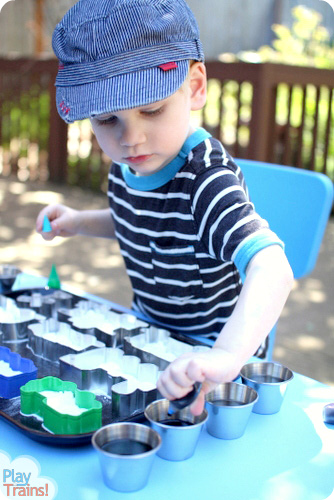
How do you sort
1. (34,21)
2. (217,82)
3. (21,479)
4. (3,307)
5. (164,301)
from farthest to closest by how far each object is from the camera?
(34,21)
(217,82)
(164,301)
(3,307)
(21,479)

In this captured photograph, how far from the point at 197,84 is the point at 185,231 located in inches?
11.2

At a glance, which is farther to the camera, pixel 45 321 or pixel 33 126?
pixel 33 126

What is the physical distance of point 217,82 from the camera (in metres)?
5.22

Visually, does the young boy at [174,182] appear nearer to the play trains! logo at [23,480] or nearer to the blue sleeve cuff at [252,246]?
the blue sleeve cuff at [252,246]

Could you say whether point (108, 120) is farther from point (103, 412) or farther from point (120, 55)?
point (103, 412)

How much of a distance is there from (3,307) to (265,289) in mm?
549

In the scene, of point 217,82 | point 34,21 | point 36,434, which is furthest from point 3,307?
point 34,21

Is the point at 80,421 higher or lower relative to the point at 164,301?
higher

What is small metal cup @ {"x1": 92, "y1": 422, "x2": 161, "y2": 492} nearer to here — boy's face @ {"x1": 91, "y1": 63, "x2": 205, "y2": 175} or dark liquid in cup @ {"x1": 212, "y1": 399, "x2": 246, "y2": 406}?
dark liquid in cup @ {"x1": 212, "y1": 399, "x2": 246, "y2": 406}

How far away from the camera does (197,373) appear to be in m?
0.72

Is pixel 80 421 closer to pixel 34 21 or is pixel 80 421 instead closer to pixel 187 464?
pixel 187 464

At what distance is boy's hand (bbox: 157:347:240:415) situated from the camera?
2.38ft

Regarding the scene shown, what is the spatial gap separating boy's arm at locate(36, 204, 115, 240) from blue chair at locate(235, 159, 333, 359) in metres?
0.40

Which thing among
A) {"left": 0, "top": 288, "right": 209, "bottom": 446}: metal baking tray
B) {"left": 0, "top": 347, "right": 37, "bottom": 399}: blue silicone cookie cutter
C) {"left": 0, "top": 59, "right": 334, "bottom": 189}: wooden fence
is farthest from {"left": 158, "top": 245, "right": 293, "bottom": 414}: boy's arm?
{"left": 0, "top": 59, "right": 334, "bottom": 189}: wooden fence
